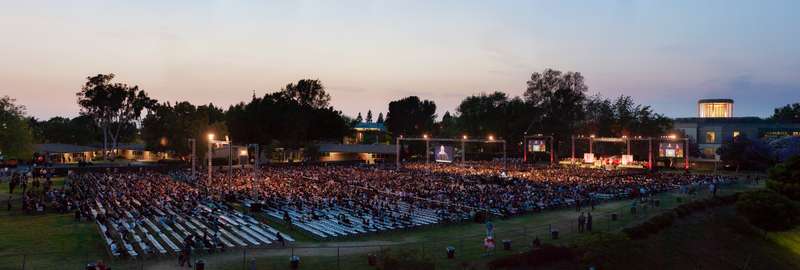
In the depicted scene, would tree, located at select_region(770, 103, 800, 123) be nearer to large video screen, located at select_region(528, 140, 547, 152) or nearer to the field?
large video screen, located at select_region(528, 140, 547, 152)

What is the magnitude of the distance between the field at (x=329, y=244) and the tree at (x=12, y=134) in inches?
1059

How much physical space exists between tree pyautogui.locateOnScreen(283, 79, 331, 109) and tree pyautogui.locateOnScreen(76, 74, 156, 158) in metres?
26.2

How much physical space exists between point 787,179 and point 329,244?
3454cm

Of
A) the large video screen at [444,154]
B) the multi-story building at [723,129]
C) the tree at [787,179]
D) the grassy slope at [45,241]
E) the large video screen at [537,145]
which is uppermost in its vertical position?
the multi-story building at [723,129]

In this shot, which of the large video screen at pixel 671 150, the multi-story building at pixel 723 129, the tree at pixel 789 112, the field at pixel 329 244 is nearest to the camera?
the field at pixel 329 244

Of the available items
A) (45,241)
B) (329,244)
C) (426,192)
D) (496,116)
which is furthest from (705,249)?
(496,116)

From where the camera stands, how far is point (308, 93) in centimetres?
10344

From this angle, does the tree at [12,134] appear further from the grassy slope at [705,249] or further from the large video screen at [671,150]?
the large video screen at [671,150]

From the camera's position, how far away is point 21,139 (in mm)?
58031

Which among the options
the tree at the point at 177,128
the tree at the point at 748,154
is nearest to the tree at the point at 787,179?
the tree at the point at 748,154

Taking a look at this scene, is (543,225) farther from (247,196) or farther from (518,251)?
(247,196)

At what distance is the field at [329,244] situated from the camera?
20.5 meters

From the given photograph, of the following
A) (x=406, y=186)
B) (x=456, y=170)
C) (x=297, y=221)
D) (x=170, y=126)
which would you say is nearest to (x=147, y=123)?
(x=170, y=126)

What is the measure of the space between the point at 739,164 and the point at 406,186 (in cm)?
5323
